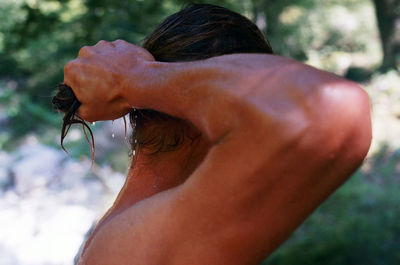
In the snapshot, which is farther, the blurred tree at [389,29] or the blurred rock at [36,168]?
the blurred tree at [389,29]

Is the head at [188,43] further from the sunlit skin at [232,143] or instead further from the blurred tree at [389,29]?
the blurred tree at [389,29]

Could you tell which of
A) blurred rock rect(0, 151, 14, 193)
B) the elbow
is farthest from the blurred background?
the elbow

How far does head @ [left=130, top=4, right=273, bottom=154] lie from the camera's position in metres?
1.37

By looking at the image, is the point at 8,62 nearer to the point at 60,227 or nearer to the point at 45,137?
the point at 45,137

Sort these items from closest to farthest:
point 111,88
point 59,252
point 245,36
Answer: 1. point 111,88
2. point 245,36
3. point 59,252

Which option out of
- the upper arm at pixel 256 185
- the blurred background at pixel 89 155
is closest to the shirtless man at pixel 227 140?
the upper arm at pixel 256 185

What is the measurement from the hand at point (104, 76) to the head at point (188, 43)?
134 mm

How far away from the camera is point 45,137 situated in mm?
8734

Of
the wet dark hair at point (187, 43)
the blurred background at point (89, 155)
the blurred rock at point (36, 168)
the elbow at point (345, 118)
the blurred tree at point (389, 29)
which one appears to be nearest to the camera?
the elbow at point (345, 118)

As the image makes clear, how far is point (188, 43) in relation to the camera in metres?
1.37

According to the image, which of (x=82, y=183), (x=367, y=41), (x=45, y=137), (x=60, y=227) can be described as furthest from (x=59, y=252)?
(x=367, y=41)

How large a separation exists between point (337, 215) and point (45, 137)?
5421mm

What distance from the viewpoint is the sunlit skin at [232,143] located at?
1.01 m

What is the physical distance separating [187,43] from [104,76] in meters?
0.27
